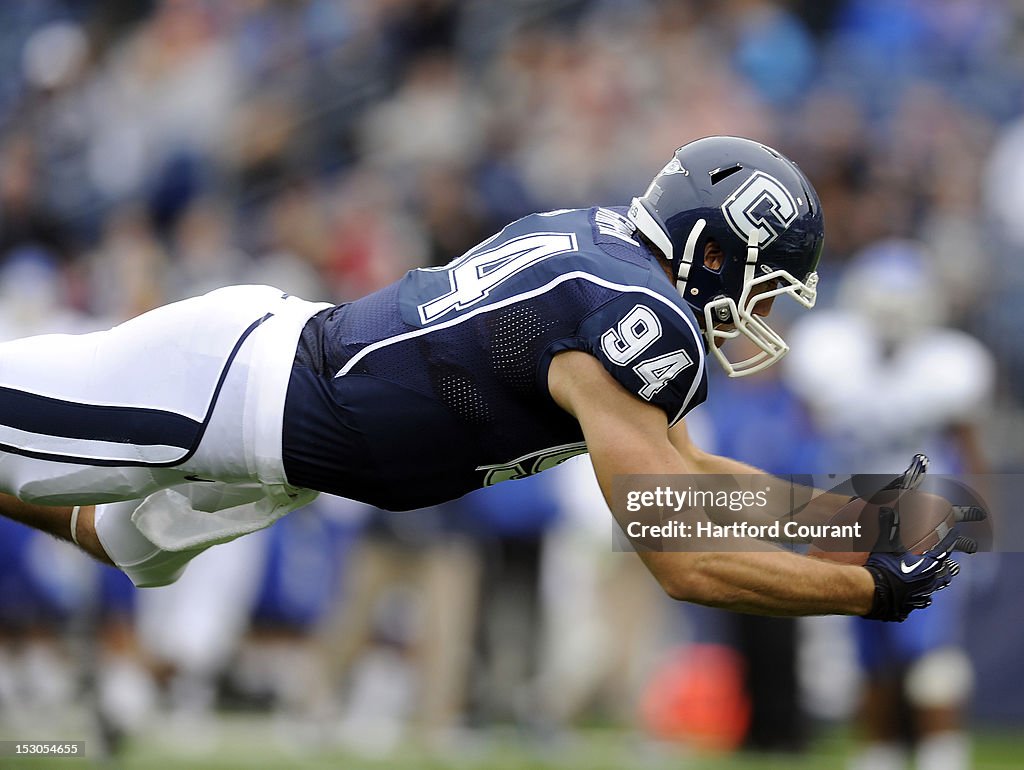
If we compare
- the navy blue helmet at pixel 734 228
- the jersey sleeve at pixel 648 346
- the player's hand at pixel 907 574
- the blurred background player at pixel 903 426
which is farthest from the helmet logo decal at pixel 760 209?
the blurred background player at pixel 903 426

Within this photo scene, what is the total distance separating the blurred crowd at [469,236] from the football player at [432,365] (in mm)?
2800

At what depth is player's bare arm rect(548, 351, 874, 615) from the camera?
12.2 feet

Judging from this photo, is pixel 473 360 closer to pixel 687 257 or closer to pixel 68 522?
pixel 687 257

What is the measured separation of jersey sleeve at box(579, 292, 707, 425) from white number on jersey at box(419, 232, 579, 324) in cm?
25

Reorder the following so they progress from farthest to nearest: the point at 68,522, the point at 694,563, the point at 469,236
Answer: the point at 469,236, the point at 68,522, the point at 694,563

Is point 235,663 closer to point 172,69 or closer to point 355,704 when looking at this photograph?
point 355,704

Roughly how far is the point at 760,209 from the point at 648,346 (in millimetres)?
540

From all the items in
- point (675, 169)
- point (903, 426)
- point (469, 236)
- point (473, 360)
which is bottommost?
point (473, 360)

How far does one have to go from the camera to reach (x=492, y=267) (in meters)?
4.05

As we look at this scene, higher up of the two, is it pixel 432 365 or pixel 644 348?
pixel 432 365

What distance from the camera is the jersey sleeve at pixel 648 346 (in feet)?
12.3

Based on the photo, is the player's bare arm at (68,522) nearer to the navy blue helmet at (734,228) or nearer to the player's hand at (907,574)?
the navy blue helmet at (734,228)

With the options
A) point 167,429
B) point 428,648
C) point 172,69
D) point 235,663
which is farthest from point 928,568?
point 172,69

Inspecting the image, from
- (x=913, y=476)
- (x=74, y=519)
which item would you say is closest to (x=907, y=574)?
(x=913, y=476)
